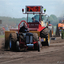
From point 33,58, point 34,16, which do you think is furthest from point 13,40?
point 34,16

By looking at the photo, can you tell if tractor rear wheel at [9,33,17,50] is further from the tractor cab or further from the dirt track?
the tractor cab

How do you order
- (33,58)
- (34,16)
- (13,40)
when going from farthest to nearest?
(34,16) → (13,40) → (33,58)

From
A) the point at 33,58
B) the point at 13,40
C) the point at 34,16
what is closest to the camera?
the point at 33,58

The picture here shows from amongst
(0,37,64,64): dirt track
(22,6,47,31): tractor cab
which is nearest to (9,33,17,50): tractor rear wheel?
(0,37,64,64): dirt track

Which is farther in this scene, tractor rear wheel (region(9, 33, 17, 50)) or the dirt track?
tractor rear wheel (region(9, 33, 17, 50))

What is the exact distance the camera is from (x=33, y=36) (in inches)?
384

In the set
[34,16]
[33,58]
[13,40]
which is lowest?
[33,58]

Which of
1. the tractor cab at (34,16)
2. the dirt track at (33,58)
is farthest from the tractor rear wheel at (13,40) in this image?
the tractor cab at (34,16)

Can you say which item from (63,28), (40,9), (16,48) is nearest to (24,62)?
(16,48)

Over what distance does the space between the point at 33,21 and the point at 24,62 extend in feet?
22.6

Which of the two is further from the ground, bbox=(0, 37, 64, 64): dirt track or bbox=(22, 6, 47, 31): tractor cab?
bbox=(22, 6, 47, 31): tractor cab

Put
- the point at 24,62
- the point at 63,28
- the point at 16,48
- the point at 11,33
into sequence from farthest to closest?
the point at 63,28
the point at 11,33
the point at 16,48
the point at 24,62

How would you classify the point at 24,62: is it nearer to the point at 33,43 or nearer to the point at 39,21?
the point at 33,43

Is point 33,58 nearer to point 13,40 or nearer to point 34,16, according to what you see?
point 13,40
